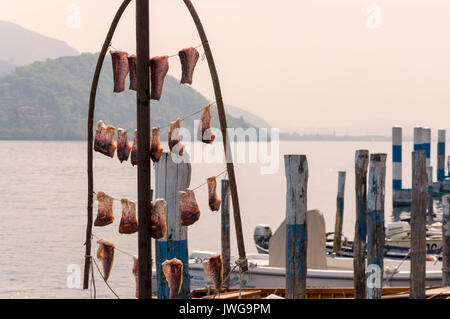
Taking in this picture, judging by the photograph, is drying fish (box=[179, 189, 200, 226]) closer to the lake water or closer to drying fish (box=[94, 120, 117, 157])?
drying fish (box=[94, 120, 117, 157])

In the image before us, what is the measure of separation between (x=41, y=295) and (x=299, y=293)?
1890cm

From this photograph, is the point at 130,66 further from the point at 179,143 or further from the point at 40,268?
the point at 40,268

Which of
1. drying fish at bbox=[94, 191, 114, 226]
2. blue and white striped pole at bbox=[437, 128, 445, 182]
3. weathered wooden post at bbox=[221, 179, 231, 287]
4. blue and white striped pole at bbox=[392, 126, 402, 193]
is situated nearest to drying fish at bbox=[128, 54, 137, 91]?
drying fish at bbox=[94, 191, 114, 226]

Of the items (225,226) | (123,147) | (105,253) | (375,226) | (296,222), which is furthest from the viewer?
(225,226)

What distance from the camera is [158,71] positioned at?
782 cm

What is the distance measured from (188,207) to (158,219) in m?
0.76

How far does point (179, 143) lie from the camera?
334 inches

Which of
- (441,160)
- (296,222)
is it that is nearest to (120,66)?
(296,222)

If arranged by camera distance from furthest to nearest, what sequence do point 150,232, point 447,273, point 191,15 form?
point 447,273 → point 191,15 → point 150,232

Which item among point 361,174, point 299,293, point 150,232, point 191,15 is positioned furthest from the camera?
point 361,174

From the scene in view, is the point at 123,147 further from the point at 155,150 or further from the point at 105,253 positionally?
the point at 105,253

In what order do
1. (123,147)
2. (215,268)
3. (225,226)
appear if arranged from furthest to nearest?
1. (225,226)
2. (215,268)
3. (123,147)
